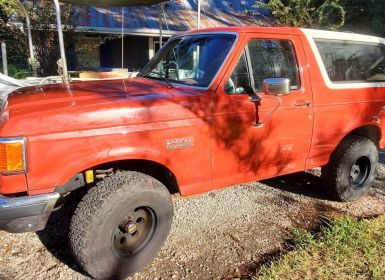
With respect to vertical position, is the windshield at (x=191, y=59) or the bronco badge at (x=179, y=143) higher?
the windshield at (x=191, y=59)

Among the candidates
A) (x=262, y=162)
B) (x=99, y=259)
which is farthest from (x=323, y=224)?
(x=99, y=259)

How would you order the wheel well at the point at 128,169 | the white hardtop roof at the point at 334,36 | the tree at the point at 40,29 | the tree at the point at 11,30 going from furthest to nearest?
the tree at the point at 11,30 < the tree at the point at 40,29 < the white hardtop roof at the point at 334,36 < the wheel well at the point at 128,169

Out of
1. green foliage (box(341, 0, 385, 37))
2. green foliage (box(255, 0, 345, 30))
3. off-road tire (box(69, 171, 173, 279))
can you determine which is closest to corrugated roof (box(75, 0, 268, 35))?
green foliage (box(255, 0, 345, 30))

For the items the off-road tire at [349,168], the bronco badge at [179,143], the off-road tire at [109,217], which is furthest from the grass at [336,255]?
the bronco badge at [179,143]

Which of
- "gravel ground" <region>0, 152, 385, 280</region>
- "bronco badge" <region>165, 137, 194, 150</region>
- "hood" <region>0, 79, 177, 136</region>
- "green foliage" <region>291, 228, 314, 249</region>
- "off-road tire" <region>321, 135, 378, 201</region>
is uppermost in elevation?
"hood" <region>0, 79, 177, 136</region>

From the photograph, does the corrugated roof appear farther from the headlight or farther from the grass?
the grass

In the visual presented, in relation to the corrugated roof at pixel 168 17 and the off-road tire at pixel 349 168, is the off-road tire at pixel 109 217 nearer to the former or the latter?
the off-road tire at pixel 349 168

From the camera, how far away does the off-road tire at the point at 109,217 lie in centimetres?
290

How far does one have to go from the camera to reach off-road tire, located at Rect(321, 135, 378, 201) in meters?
4.47

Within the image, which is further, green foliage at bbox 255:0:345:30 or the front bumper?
green foliage at bbox 255:0:345:30

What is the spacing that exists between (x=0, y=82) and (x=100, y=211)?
16.4 feet

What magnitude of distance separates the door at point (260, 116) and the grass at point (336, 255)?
0.75 metres

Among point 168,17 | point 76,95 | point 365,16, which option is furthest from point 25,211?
point 365,16

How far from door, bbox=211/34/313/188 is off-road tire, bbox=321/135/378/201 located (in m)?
0.56
